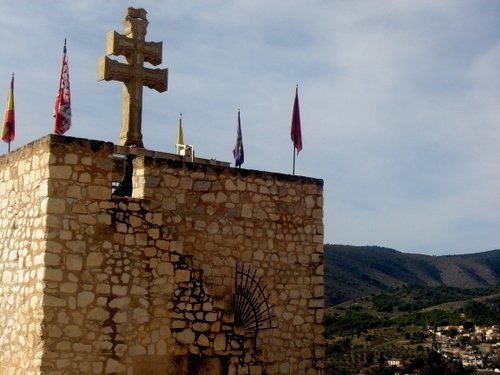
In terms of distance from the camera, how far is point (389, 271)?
94438 millimetres

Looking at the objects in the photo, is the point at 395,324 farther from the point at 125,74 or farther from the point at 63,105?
the point at 63,105

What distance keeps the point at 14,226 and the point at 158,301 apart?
6.35ft

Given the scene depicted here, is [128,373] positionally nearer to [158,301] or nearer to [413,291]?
[158,301]

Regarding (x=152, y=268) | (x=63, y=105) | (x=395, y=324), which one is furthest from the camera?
(x=395, y=324)

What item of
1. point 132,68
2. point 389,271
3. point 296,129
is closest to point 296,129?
point 296,129

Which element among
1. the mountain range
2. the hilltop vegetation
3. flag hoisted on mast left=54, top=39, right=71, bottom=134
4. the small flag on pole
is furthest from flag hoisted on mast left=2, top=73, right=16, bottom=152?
the mountain range

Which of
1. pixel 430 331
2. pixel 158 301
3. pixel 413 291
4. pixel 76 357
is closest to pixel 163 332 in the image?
pixel 158 301

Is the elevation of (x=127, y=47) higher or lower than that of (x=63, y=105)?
higher

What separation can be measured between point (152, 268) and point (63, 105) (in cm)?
312

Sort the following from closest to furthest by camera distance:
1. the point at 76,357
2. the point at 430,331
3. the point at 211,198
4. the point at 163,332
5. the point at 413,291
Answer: the point at 76,357 < the point at 163,332 < the point at 211,198 < the point at 430,331 < the point at 413,291

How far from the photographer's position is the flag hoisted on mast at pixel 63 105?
12398mm

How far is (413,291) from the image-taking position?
78500mm

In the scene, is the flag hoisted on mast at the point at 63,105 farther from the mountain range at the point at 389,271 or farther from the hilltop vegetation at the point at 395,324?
the mountain range at the point at 389,271

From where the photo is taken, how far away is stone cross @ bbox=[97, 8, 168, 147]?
43.7 ft
